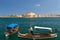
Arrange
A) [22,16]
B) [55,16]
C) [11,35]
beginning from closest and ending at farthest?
[11,35], [22,16], [55,16]

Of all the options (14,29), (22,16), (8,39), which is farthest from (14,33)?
(22,16)

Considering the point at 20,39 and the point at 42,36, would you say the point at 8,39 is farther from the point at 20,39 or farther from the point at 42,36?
the point at 42,36

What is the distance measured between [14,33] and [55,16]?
89.7m

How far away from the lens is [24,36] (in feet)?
82.2

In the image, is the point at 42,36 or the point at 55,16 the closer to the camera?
the point at 42,36

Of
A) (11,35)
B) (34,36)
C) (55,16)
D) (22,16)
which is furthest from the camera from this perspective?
(55,16)

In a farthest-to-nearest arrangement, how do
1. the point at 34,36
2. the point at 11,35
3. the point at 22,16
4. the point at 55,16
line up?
the point at 55,16
the point at 22,16
the point at 11,35
the point at 34,36

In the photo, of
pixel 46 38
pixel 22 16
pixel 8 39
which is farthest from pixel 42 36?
pixel 22 16

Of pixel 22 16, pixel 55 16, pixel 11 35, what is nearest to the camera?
pixel 11 35

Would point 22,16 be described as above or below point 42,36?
below

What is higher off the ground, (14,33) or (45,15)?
(14,33)

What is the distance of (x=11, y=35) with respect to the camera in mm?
27750

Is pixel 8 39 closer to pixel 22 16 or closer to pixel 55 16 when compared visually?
pixel 22 16

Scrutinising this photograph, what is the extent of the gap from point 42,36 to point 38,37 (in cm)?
58
